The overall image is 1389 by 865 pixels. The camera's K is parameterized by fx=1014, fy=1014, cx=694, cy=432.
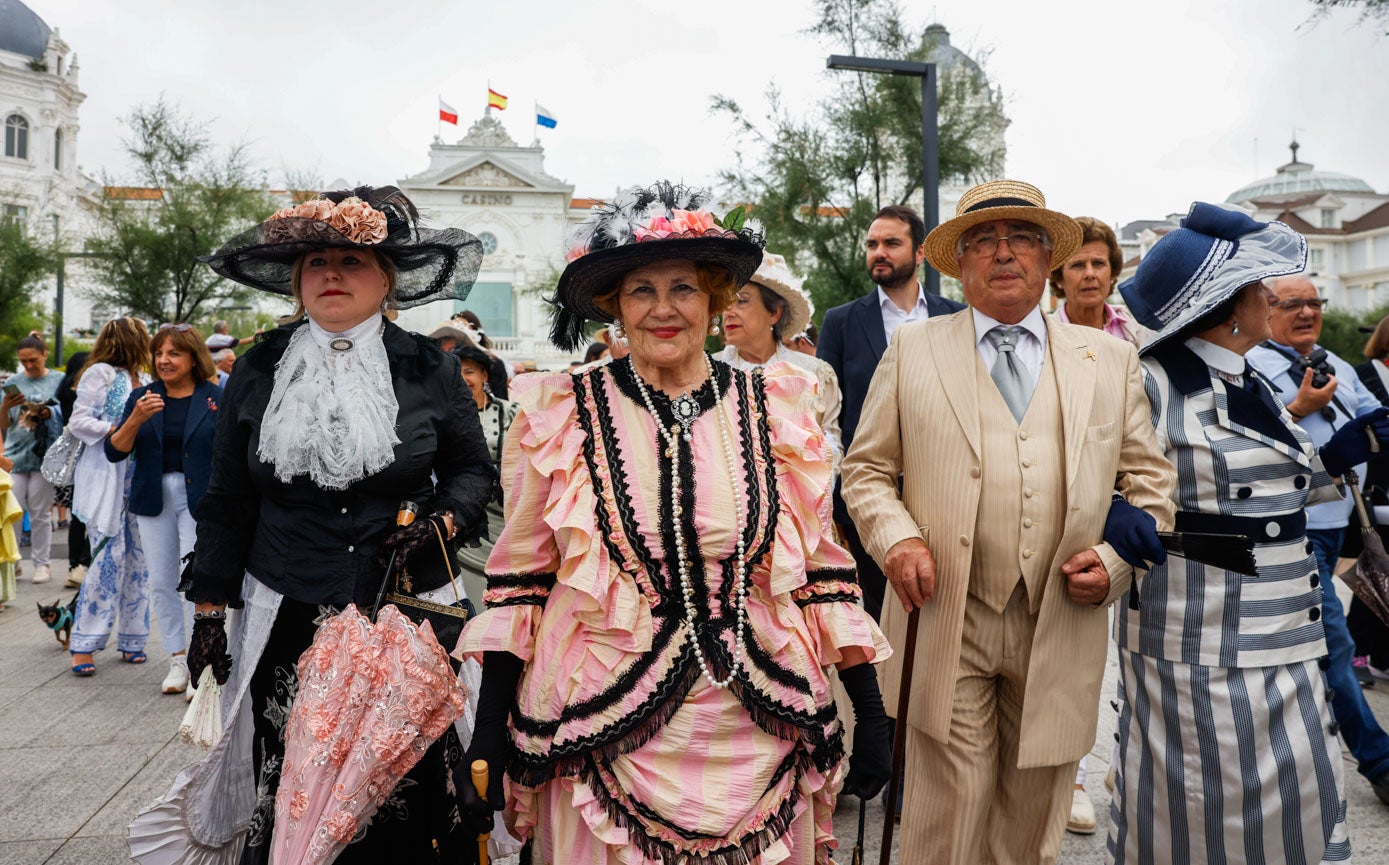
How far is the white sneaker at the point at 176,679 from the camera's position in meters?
5.79

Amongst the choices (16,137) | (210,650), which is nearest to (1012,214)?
(210,650)

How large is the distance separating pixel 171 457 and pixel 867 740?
527 centimetres

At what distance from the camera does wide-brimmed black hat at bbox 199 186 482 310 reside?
2877 mm

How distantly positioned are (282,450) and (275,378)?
293mm

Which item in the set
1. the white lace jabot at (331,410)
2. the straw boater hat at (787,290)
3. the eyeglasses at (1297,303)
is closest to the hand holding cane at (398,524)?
the white lace jabot at (331,410)

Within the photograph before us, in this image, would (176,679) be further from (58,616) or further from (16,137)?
(16,137)

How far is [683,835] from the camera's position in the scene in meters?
2.03

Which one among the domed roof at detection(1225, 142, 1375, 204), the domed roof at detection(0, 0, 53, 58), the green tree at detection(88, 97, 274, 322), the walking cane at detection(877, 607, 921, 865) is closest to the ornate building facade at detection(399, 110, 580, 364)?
the domed roof at detection(0, 0, 53, 58)

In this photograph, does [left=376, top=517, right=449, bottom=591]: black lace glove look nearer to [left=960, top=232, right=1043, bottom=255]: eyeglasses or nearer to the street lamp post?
[left=960, top=232, right=1043, bottom=255]: eyeglasses

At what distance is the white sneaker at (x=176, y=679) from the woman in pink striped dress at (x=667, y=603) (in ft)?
14.1

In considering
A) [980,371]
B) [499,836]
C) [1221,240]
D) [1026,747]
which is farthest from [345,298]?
[1221,240]

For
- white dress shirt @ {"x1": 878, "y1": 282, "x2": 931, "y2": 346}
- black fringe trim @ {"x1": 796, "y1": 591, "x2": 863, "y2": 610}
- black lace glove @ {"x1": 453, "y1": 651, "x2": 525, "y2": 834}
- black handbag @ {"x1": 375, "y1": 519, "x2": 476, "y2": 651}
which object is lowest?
black lace glove @ {"x1": 453, "y1": 651, "x2": 525, "y2": 834}

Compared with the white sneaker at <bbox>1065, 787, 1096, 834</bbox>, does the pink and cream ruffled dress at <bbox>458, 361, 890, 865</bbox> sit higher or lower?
higher

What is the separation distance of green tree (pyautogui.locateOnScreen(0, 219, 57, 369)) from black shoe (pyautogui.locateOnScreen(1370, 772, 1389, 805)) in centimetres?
2604
